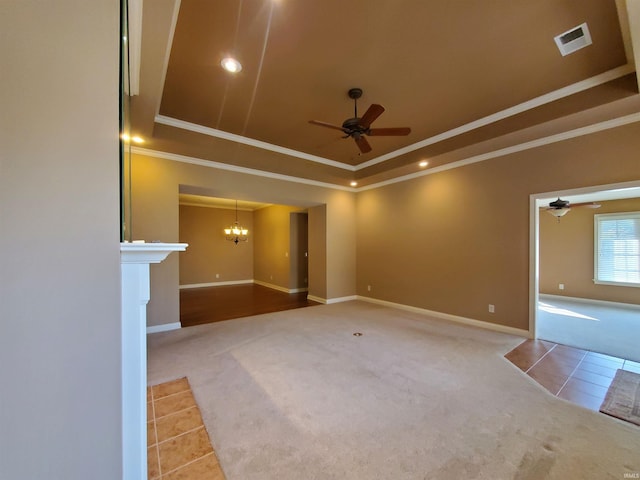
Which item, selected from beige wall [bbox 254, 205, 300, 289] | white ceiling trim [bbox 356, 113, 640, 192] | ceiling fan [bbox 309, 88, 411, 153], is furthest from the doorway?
beige wall [bbox 254, 205, 300, 289]

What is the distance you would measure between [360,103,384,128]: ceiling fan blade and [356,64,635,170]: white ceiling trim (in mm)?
1893

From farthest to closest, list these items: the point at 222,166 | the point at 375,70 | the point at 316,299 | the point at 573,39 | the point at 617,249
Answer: the point at 316,299 < the point at 617,249 < the point at 222,166 < the point at 375,70 < the point at 573,39

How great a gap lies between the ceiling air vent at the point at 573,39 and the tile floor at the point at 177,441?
14.0ft

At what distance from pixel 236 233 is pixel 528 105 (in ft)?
26.3

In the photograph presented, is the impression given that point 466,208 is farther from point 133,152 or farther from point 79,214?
point 133,152

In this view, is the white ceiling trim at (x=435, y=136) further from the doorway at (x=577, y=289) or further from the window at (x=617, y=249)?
the window at (x=617, y=249)

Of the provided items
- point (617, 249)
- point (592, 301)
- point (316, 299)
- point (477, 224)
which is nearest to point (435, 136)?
point (477, 224)

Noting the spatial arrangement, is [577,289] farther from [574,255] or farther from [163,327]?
[163,327]

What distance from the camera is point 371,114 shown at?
8.95 ft

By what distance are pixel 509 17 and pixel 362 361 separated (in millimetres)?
3569

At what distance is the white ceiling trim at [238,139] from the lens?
367 centimetres

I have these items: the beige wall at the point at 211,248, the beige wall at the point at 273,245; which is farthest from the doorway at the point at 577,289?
the beige wall at the point at 211,248

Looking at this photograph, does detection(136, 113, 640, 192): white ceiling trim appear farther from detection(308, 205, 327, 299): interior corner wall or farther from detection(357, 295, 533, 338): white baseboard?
detection(357, 295, 533, 338): white baseboard

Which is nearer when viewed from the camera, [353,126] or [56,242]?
[56,242]
